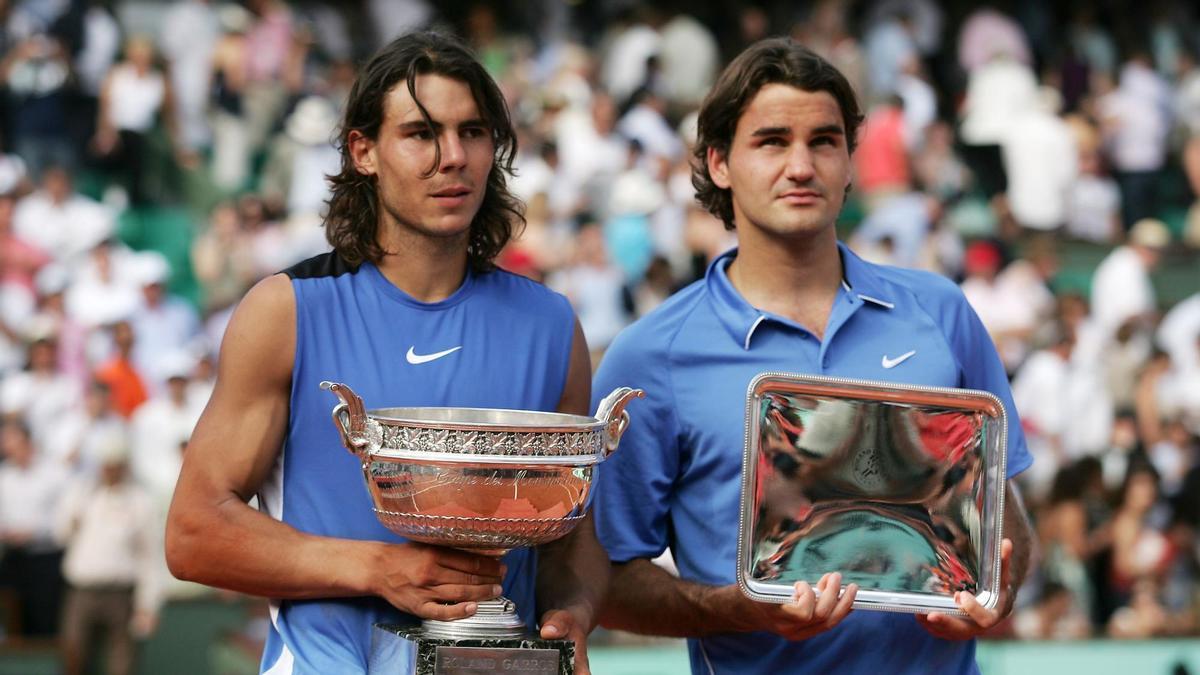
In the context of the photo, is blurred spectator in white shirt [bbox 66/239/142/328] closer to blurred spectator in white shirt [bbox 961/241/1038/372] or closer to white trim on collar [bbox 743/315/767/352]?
blurred spectator in white shirt [bbox 961/241/1038/372]

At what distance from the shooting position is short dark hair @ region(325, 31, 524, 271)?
4.09 m

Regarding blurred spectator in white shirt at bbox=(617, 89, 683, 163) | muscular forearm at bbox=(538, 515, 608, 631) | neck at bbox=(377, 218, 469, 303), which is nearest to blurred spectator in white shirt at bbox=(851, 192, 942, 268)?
blurred spectator in white shirt at bbox=(617, 89, 683, 163)

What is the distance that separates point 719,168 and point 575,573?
1.14 m

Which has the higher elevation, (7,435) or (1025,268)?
(1025,268)

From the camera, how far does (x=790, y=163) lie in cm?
447

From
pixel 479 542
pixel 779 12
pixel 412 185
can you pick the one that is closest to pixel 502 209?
pixel 412 185

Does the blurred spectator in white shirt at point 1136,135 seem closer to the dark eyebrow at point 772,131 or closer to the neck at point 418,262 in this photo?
the dark eyebrow at point 772,131

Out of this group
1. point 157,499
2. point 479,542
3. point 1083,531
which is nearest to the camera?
point 479,542

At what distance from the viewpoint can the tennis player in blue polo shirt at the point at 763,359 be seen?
14.6ft

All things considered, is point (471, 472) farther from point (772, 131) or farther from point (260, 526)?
point (772, 131)

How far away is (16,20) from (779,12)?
315 inches

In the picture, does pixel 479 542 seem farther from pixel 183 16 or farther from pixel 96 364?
pixel 183 16

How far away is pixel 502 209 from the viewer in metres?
4.40

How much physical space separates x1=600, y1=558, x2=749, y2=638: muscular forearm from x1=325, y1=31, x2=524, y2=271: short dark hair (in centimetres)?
81
